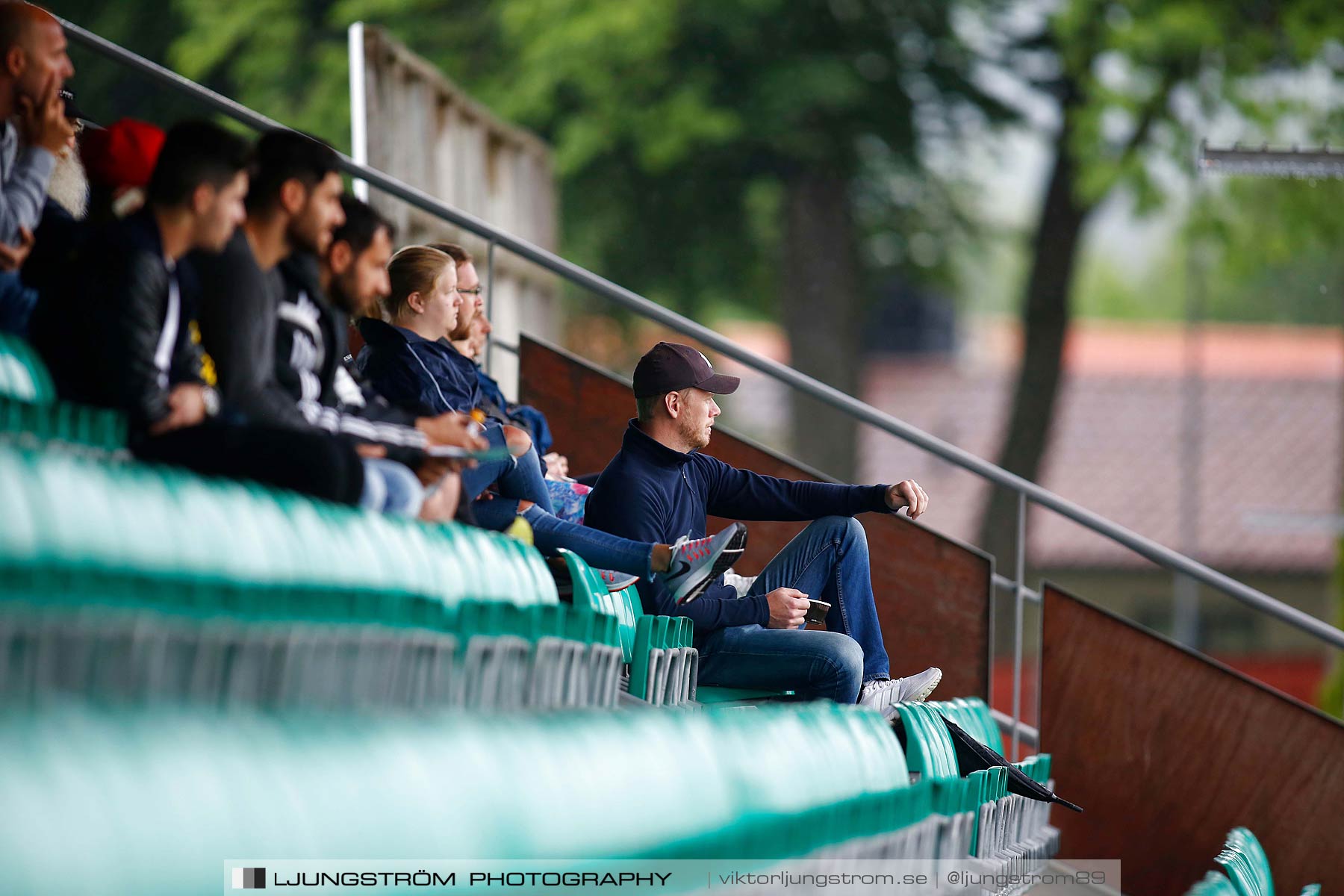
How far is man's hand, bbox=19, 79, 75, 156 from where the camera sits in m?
3.05

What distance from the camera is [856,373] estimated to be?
13719mm

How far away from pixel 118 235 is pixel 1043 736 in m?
3.46

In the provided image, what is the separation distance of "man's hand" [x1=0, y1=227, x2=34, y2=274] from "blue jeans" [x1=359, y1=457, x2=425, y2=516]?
75 cm

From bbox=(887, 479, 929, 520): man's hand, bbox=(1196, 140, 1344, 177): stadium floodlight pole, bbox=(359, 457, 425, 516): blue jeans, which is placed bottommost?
bbox=(359, 457, 425, 516): blue jeans

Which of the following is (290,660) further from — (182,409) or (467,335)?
(467,335)

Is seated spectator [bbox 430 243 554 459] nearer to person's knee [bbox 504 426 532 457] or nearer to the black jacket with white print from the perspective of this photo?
person's knee [bbox 504 426 532 457]

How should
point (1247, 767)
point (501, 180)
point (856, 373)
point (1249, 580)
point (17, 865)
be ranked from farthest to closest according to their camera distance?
point (1249, 580) < point (856, 373) < point (501, 180) < point (1247, 767) < point (17, 865)

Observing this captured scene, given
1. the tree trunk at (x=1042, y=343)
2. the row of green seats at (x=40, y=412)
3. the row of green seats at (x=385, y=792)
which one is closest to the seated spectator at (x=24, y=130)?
the row of green seats at (x=40, y=412)

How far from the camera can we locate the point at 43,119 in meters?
3.06

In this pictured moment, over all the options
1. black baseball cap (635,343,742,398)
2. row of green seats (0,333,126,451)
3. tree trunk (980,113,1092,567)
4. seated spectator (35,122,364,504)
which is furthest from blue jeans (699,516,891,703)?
tree trunk (980,113,1092,567)

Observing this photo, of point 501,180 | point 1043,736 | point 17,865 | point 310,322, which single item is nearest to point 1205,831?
point 1043,736

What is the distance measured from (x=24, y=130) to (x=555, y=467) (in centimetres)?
197

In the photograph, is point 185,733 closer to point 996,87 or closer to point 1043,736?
point 1043,736

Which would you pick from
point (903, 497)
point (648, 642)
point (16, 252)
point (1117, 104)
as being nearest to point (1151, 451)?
point (1117, 104)
